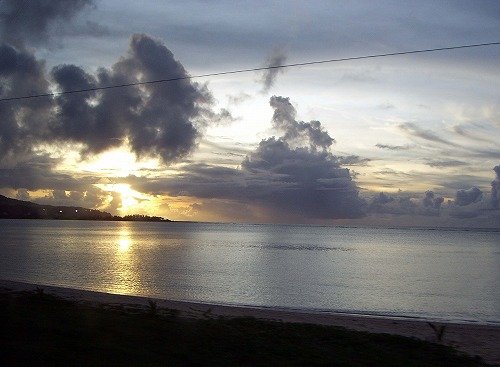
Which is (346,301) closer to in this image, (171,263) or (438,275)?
(438,275)

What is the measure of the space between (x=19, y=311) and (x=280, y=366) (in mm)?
7509

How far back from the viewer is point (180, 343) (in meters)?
10.9

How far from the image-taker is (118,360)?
8.96 meters

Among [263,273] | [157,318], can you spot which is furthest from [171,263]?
[157,318]

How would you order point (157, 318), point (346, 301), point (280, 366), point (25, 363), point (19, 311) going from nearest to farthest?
point (25, 363), point (280, 366), point (19, 311), point (157, 318), point (346, 301)

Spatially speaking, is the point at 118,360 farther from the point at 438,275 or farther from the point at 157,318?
the point at 438,275

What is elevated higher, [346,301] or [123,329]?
[123,329]

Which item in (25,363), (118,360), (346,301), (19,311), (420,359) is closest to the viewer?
(25,363)

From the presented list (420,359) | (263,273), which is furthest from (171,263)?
(420,359)

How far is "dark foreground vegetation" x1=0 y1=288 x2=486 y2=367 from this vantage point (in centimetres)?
924

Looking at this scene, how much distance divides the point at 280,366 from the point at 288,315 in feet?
38.3

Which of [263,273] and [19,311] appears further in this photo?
[263,273]

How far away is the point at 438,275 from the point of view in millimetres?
48812

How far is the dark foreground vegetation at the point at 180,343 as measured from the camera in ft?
30.3
